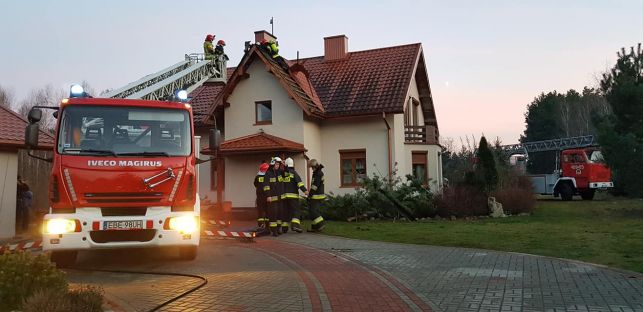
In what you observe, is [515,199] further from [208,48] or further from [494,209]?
[208,48]

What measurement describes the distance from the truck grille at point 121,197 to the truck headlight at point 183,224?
45 cm

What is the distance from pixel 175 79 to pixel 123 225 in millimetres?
11311

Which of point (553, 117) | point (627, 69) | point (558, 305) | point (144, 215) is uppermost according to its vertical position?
point (553, 117)

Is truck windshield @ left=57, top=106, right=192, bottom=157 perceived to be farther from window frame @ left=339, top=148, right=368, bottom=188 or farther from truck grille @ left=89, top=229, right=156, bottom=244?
window frame @ left=339, top=148, right=368, bottom=188

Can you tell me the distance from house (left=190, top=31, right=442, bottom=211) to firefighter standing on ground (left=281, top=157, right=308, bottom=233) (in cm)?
639

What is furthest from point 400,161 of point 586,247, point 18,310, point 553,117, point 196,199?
point 553,117

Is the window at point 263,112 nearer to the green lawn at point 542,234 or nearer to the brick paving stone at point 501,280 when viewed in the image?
the green lawn at point 542,234

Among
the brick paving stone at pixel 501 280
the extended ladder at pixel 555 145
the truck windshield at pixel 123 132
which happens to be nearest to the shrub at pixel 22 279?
the truck windshield at pixel 123 132

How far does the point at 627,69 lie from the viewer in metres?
17.8

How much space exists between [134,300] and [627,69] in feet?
58.8

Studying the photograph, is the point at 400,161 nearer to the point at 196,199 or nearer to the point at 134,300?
the point at 196,199

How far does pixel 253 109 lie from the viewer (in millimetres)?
22609

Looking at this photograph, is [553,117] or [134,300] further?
[553,117]

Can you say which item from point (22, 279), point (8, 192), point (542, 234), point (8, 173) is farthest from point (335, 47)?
point (22, 279)
